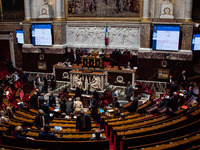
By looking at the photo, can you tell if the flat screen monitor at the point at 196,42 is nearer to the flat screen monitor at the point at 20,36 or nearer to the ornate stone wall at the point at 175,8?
the ornate stone wall at the point at 175,8

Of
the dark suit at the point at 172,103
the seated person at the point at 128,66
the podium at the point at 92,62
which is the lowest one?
the dark suit at the point at 172,103

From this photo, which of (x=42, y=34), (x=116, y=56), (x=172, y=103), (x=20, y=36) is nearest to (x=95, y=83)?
(x=116, y=56)

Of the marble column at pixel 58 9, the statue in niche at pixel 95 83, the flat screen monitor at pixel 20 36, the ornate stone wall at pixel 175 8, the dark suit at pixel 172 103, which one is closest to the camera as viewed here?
the dark suit at pixel 172 103

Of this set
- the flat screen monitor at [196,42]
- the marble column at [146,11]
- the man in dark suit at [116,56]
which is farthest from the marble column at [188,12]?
the man in dark suit at [116,56]

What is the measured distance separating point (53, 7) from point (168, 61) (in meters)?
10.4

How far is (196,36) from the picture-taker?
15.2 meters

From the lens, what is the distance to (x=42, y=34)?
18422 mm

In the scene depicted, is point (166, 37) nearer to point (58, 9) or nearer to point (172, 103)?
point (172, 103)

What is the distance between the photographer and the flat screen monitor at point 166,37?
1538 cm

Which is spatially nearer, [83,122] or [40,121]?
[83,122]

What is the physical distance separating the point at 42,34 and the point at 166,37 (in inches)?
397

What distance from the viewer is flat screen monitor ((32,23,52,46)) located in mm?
18203

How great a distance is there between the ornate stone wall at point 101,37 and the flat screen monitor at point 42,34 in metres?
1.66

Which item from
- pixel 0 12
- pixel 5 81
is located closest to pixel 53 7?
pixel 0 12
